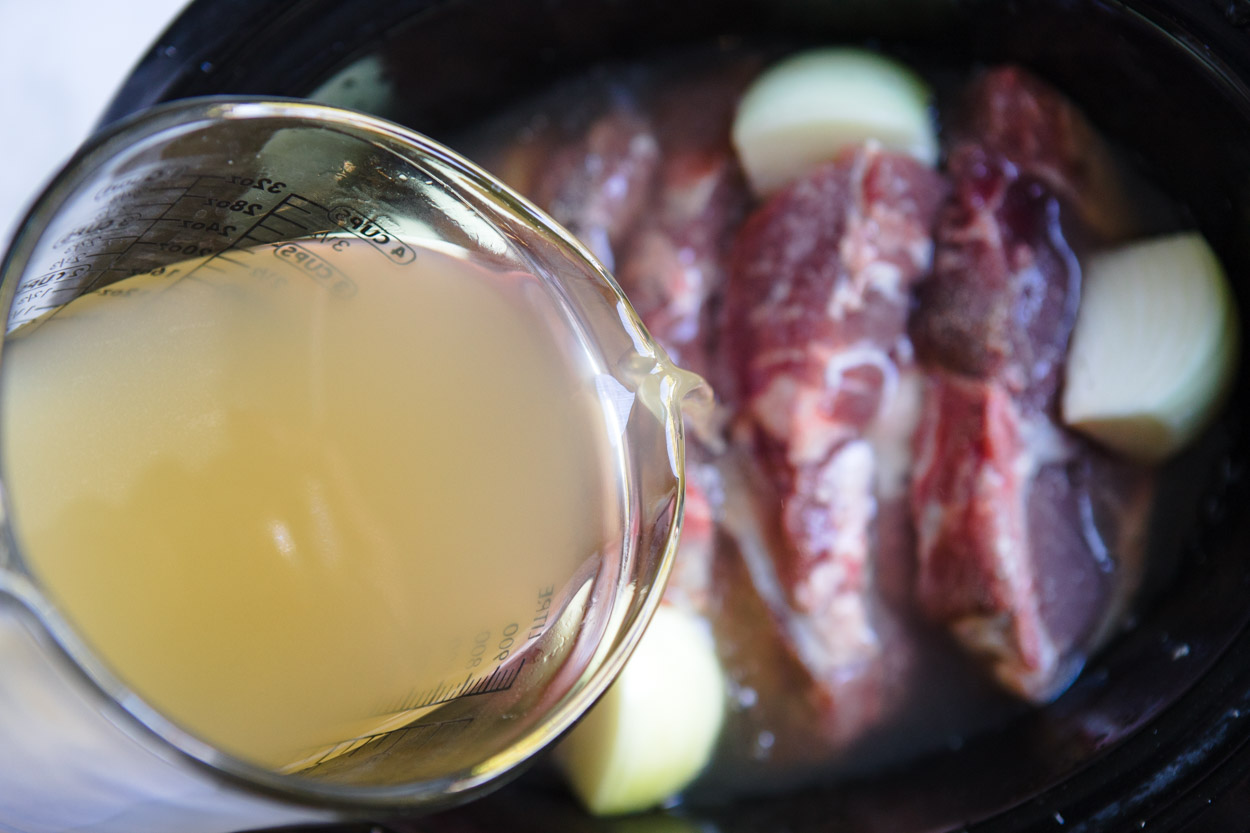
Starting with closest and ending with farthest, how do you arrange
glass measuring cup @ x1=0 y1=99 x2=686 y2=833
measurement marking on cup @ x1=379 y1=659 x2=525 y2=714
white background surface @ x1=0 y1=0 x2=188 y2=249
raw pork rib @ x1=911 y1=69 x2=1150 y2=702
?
glass measuring cup @ x1=0 y1=99 x2=686 y2=833
measurement marking on cup @ x1=379 y1=659 x2=525 y2=714
raw pork rib @ x1=911 y1=69 x2=1150 y2=702
white background surface @ x1=0 y1=0 x2=188 y2=249

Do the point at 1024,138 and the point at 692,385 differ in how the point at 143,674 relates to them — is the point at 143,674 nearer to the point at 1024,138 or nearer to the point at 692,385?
the point at 692,385

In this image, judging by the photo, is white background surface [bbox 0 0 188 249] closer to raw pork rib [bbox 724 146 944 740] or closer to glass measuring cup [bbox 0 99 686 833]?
glass measuring cup [bbox 0 99 686 833]

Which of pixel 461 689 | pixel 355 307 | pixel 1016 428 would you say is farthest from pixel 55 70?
pixel 1016 428

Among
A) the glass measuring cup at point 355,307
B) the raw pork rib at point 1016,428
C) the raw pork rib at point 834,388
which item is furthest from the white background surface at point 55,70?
the raw pork rib at point 1016,428

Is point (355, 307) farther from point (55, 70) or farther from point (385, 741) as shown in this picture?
point (55, 70)

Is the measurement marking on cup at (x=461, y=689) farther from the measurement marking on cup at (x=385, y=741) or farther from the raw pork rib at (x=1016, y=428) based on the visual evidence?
the raw pork rib at (x=1016, y=428)

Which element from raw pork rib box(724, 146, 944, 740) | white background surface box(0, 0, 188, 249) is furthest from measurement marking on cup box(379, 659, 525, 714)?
white background surface box(0, 0, 188, 249)
